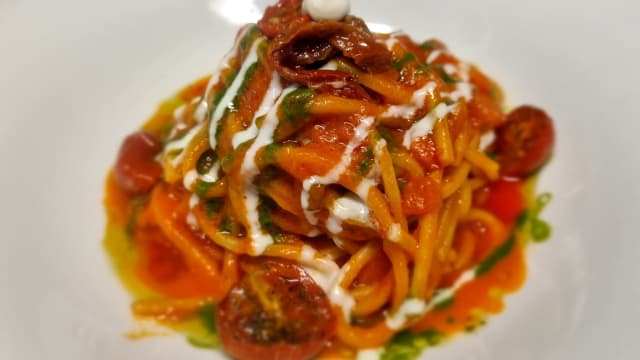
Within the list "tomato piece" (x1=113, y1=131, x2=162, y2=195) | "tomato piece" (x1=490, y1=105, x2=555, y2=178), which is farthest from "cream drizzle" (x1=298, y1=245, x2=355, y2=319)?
"tomato piece" (x1=490, y1=105, x2=555, y2=178)

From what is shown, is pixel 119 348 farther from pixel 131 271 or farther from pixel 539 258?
pixel 539 258

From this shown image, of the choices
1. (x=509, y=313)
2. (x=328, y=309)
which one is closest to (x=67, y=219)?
(x=328, y=309)

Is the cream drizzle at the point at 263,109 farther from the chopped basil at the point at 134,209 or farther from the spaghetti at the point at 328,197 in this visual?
the chopped basil at the point at 134,209

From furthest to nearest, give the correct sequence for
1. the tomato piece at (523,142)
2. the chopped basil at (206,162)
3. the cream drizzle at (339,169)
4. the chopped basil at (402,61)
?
the tomato piece at (523,142) → the chopped basil at (206,162) → the chopped basil at (402,61) → the cream drizzle at (339,169)

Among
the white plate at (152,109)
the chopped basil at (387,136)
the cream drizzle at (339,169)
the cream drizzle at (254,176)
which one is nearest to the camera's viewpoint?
the white plate at (152,109)

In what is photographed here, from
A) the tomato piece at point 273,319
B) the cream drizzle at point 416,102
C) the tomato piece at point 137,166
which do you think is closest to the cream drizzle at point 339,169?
the cream drizzle at point 416,102

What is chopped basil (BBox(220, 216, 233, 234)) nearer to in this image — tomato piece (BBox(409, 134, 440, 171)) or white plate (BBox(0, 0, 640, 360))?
white plate (BBox(0, 0, 640, 360))

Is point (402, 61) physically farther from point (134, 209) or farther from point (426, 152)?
point (134, 209)
